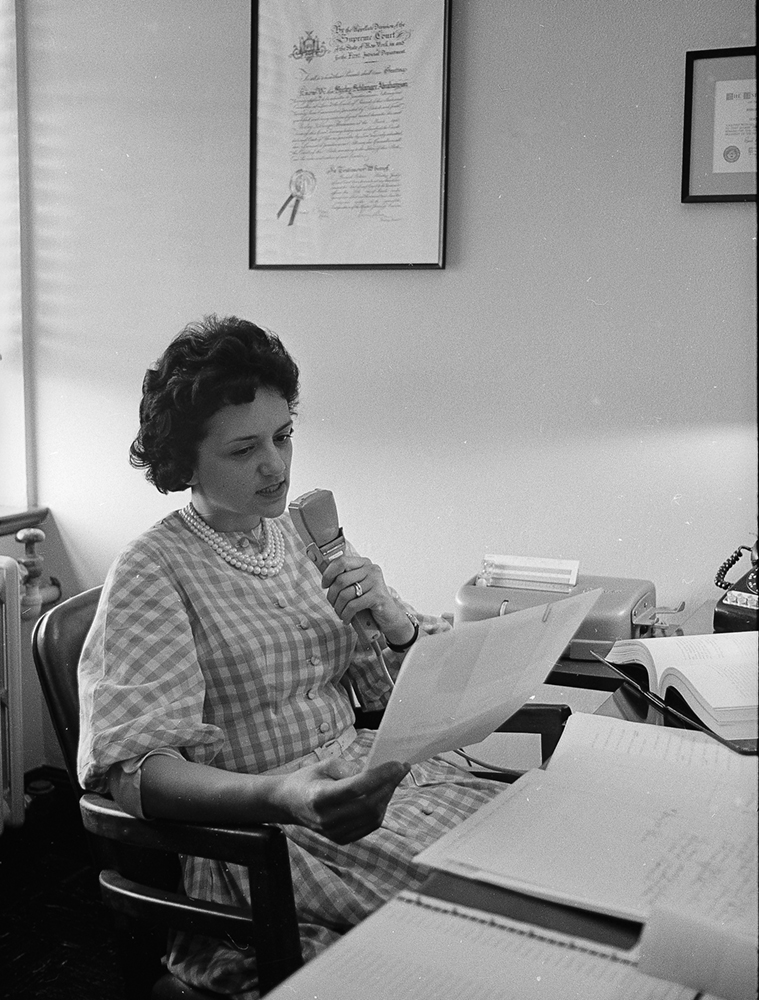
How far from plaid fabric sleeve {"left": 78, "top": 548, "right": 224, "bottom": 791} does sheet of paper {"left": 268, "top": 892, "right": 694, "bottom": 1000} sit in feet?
1.32

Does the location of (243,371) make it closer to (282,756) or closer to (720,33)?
(282,756)

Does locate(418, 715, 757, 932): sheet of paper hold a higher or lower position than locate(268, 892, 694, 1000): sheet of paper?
higher

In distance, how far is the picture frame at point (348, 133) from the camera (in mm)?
1685

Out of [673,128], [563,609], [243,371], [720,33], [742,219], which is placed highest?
[720,33]

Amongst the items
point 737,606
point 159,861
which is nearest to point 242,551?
point 159,861

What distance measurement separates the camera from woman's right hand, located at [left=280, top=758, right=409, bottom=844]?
67cm

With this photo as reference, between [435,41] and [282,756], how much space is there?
45.8 inches

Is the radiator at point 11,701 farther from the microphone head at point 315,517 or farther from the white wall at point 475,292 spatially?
the microphone head at point 315,517

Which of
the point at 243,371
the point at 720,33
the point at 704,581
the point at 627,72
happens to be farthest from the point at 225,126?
the point at 704,581

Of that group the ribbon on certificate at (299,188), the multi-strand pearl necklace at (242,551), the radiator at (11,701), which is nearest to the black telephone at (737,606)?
the multi-strand pearl necklace at (242,551)

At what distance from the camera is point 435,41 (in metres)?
1.66

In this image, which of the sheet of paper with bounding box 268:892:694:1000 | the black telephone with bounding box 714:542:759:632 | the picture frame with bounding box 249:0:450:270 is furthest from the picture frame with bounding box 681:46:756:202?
the sheet of paper with bounding box 268:892:694:1000

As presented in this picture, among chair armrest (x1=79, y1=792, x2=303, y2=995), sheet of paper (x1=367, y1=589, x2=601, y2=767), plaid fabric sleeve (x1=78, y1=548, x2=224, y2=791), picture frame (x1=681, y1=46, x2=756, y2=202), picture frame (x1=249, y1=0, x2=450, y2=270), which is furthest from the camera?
picture frame (x1=249, y1=0, x2=450, y2=270)

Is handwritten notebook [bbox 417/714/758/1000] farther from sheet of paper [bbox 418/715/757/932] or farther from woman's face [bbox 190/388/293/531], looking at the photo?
woman's face [bbox 190/388/293/531]
